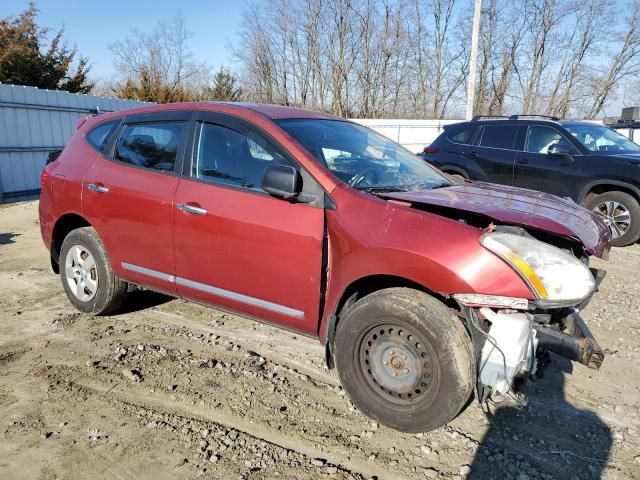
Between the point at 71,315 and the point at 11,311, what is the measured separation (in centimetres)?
63

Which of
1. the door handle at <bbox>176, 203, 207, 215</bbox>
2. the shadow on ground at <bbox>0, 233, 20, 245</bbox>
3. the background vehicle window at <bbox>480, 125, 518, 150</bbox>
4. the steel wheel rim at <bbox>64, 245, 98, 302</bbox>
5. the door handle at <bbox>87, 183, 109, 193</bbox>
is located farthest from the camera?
the background vehicle window at <bbox>480, 125, 518, 150</bbox>

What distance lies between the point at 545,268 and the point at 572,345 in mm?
432

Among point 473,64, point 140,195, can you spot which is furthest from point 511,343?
point 473,64

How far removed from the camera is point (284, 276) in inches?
122

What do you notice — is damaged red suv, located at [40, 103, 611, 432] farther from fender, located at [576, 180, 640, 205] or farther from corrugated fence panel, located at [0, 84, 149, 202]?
corrugated fence panel, located at [0, 84, 149, 202]

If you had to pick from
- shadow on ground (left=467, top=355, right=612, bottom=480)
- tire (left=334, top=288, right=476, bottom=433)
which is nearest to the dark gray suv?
shadow on ground (left=467, top=355, right=612, bottom=480)

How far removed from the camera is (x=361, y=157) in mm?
3516

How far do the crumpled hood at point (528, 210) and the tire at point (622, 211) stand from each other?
460 cm

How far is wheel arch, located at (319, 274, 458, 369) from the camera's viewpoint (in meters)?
2.86

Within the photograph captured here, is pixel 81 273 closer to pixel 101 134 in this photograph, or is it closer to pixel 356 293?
pixel 101 134

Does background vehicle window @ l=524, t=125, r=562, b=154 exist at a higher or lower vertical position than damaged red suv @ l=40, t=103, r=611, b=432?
higher

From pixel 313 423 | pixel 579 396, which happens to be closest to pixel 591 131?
pixel 579 396

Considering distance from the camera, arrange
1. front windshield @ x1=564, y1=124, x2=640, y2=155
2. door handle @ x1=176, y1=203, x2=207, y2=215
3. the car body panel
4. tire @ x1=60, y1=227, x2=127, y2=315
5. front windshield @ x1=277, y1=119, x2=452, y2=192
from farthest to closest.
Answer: front windshield @ x1=564, y1=124, x2=640, y2=155 < tire @ x1=60, y1=227, x2=127, y2=315 < door handle @ x1=176, y1=203, x2=207, y2=215 < front windshield @ x1=277, y1=119, x2=452, y2=192 < the car body panel

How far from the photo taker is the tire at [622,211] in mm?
7195
